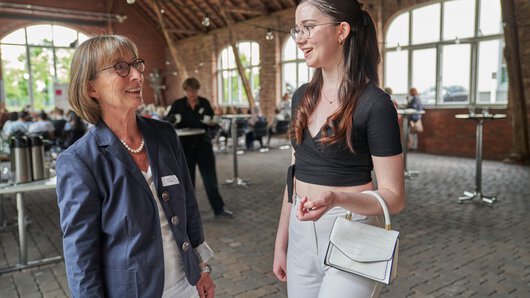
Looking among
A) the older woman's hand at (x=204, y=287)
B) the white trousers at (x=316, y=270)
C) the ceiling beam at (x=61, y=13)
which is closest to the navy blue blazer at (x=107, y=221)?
the older woman's hand at (x=204, y=287)

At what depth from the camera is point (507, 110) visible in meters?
9.10

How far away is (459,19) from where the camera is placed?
10.0 meters

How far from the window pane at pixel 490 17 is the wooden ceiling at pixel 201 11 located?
5554 millimetres

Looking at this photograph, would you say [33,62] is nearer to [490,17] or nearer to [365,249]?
[490,17]

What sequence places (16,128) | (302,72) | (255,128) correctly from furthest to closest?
(302,72) < (255,128) < (16,128)

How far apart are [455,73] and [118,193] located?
1055 cm

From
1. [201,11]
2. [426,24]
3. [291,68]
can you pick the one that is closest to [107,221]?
[426,24]

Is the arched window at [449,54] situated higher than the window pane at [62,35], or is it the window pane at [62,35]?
the window pane at [62,35]

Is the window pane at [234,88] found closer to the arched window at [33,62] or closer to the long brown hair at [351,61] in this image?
the arched window at [33,62]

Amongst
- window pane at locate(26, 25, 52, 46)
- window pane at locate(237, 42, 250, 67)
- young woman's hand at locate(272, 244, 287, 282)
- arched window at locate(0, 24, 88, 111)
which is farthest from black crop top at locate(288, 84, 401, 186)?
window pane at locate(26, 25, 52, 46)

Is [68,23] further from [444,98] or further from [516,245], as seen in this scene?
[516,245]

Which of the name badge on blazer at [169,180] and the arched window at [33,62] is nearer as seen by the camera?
the name badge on blazer at [169,180]

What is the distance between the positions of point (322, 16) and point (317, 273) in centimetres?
80

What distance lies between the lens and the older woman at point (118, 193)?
120 centimetres
